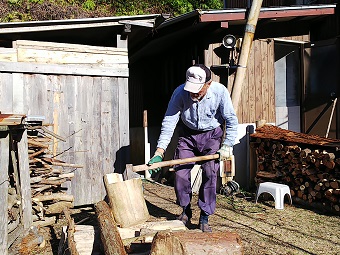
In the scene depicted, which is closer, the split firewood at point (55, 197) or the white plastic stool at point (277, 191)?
the split firewood at point (55, 197)

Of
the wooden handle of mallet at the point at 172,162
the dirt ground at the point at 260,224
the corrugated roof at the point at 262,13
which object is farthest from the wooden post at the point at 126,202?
the corrugated roof at the point at 262,13

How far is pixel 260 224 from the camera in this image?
5988 millimetres

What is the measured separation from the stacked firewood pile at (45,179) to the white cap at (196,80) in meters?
2.34

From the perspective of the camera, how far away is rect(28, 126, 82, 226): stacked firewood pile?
5879 mm

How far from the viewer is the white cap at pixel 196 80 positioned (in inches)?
182

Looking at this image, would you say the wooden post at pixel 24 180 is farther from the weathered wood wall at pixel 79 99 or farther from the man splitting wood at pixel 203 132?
the man splitting wood at pixel 203 132

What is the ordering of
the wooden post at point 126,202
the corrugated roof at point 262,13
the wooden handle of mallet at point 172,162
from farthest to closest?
the corrugated roof at point 262,13
the wooden post at point 126,202
the wooden handle of mallet at point 172,162

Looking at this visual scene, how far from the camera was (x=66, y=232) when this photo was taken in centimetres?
466

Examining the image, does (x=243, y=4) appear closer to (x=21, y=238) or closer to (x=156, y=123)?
(x=156, y=123)

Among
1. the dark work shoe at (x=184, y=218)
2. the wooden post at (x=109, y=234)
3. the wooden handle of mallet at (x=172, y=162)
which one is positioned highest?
the wooden handle of mallet at (x=172, y=162)

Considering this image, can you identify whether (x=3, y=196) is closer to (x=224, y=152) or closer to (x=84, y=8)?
(x=224, y=152)

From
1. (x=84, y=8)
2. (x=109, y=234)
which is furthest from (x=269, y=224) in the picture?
(x=84, y=8)

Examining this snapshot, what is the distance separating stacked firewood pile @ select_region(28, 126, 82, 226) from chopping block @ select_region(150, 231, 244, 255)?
3.07 m

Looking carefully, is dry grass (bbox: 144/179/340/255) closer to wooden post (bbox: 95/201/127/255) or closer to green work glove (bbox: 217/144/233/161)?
green work glove (bbox: 217/144/233/161)
